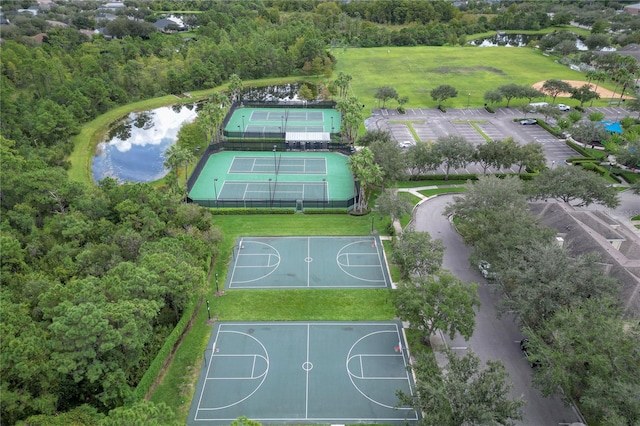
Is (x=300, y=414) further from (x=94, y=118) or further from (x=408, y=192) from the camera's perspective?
(x=94, y=118)

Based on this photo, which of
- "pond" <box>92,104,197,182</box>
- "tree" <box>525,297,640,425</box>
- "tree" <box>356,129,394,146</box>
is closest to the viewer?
"tree" <box>525,297,640,425</box>

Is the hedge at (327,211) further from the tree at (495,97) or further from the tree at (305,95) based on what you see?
the tree at (495,97)

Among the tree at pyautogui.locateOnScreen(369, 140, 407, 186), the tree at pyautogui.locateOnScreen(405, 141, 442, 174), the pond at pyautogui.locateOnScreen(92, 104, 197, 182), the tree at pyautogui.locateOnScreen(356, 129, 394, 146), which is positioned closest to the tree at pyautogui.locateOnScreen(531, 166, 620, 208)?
the tree at pyautogui.locateOnScreen(405, 141, 442, 174)

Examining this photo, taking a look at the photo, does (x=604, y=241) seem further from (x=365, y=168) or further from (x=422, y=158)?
(x=365, y=168)

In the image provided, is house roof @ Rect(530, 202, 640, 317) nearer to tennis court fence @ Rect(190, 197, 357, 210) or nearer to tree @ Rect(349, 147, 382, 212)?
tree @ Rect(349, 147, 382, 212)

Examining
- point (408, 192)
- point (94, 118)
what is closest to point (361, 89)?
point (408, 192)
